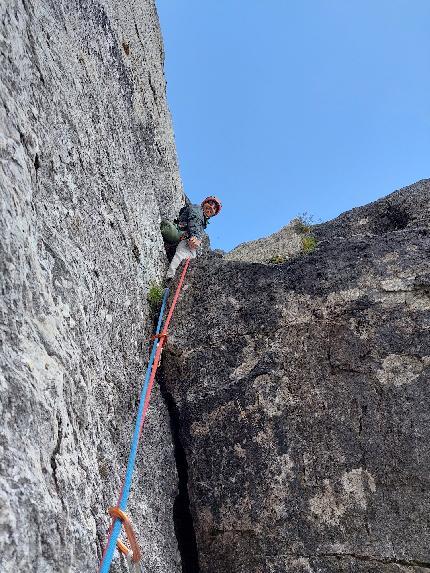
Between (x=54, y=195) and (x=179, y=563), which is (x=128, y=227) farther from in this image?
(x=179, y=563)

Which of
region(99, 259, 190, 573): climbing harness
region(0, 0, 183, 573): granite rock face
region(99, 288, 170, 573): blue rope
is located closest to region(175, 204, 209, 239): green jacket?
region(0, 0, 183, 573): granite rock face

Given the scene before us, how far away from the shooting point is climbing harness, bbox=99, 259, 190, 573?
324 cm

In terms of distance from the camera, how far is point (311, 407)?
5641 millimetres

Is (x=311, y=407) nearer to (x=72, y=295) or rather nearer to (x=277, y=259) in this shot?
(x=72, y=295)

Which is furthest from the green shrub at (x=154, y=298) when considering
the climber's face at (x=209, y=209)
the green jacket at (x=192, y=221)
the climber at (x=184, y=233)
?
the climber's face at (x=209, y=209)

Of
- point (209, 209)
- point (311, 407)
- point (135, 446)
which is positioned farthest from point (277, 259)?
point (135, 446)

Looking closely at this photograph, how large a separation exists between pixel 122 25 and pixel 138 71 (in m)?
0.83

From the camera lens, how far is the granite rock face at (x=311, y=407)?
4.99 m

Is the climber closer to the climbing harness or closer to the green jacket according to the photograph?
the green jacket

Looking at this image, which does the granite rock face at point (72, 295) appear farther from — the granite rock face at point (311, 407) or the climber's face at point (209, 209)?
the climber's face at point (209, 209)

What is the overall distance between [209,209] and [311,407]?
481 cm

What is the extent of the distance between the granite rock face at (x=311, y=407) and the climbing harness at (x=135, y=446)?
227 mm

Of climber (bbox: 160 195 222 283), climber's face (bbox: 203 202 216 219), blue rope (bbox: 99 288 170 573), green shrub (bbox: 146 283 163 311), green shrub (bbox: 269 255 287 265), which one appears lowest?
blue rope (bbox: 99 288 170 573)

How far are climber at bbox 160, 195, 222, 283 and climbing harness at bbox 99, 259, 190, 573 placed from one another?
621mm
